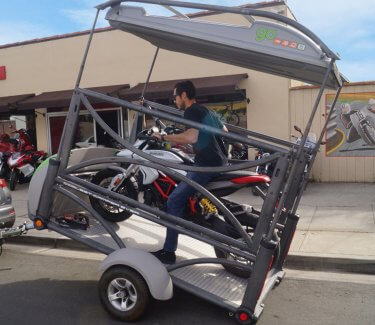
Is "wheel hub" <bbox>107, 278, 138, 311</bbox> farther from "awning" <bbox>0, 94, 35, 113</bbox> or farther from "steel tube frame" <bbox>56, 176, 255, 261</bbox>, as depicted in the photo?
"awning" <bbox>0, 94, 35, 113</bbox>

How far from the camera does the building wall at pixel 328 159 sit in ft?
34.3

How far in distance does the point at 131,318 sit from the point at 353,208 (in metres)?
5.31

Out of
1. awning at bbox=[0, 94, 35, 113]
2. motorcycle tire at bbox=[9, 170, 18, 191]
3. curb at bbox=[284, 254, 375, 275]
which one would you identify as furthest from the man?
awning at bbox=[0, 94, 35, 113]

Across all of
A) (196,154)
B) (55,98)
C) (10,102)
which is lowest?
(196,154)

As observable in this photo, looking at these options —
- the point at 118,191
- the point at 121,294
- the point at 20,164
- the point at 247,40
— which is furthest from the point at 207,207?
the point at 20,164

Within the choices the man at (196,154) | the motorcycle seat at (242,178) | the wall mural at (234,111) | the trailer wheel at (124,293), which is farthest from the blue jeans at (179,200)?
the wall mural at (234,111)

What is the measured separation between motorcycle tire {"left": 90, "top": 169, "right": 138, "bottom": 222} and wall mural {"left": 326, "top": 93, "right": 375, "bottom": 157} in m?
6.96

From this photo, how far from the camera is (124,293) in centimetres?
383

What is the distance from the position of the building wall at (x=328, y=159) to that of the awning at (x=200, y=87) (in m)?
1.61

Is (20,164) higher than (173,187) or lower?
lower

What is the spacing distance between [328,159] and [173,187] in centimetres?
716

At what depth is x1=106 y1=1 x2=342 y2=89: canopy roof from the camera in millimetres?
3207

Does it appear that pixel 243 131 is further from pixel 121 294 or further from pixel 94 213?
pixel 121 294

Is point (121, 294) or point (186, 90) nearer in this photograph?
point (121, 294)
